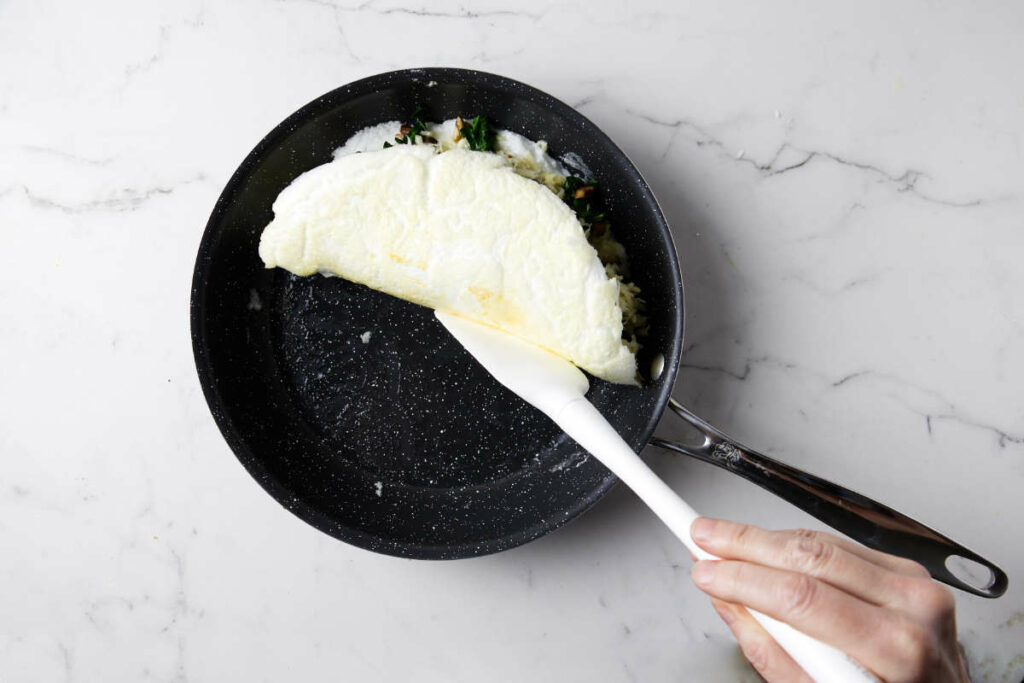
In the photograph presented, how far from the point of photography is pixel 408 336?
1640 millimetres

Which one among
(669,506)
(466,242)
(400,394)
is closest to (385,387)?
(400,394)

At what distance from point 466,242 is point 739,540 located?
74 centimetres

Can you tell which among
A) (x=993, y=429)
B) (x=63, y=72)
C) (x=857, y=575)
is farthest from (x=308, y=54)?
(x=993, y=429)

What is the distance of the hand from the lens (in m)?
1.00

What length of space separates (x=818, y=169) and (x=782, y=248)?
0.20 metres

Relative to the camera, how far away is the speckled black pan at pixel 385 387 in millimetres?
1579

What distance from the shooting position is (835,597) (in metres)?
1.01

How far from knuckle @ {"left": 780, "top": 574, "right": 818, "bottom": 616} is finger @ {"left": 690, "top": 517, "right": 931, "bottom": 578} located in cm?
8

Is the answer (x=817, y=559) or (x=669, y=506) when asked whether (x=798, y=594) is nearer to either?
(x=817, y=559)

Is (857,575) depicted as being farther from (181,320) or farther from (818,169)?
(181,320)

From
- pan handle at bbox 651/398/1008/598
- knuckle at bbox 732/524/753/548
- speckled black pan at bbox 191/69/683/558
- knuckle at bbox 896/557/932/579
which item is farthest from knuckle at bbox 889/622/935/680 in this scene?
speckled black pan at bbox 191/69/683/558

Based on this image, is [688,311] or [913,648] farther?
[688,311]

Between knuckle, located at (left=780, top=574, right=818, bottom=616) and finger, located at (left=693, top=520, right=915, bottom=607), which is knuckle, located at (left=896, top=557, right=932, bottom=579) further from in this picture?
knuckle, located at (left=780, top=574, right=818, bottom=616)

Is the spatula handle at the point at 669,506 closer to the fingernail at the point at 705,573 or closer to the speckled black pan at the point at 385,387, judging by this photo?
the fingernail at the point at 705,573
